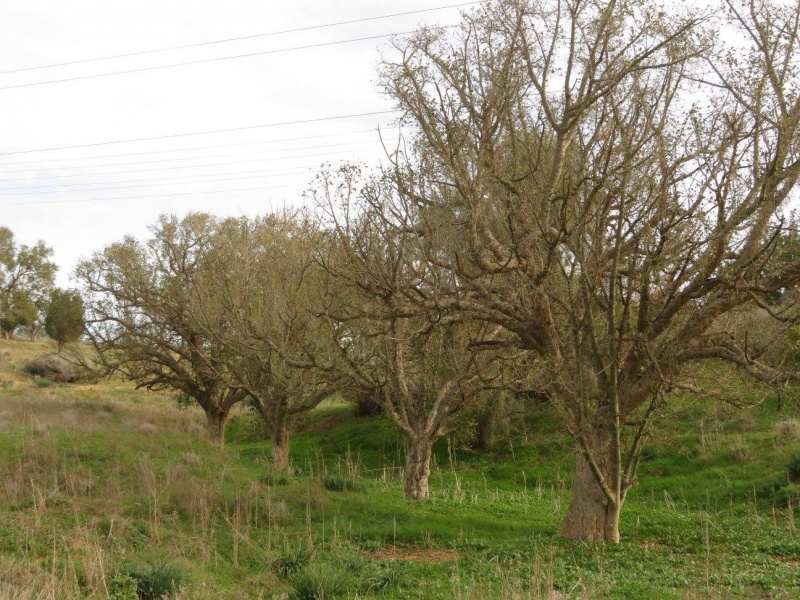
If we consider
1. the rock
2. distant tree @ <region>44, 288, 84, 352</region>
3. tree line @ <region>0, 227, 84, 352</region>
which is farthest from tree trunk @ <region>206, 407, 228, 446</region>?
tree line @ <region>0, 227, 84, 352</region>

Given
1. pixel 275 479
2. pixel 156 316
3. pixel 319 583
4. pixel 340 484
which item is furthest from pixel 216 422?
pixel 319 583

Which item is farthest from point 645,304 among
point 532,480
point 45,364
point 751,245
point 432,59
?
→ point 45,364

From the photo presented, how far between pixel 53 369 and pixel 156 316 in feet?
76.0

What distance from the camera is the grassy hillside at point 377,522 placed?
31.8 feet

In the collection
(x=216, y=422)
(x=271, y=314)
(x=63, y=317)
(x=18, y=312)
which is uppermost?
(x=18, y=312)

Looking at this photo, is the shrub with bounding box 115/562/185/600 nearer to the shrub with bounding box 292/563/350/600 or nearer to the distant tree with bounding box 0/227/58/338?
the shrub with bounding box 292/563/350/600

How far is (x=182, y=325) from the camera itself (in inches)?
1032

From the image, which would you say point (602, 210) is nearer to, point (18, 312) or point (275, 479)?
point (275, 479)

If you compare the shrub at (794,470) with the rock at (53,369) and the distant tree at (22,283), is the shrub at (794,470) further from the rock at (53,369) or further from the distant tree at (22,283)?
the distant tree at (22,283)

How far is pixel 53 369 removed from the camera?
154 ft

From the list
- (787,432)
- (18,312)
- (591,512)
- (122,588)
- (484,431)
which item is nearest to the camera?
(122,588)

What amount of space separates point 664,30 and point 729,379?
571 cm

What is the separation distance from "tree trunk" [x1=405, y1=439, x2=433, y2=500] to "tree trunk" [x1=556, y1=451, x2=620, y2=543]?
637 cm

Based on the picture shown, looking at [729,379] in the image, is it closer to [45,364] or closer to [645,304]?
[645,304]
